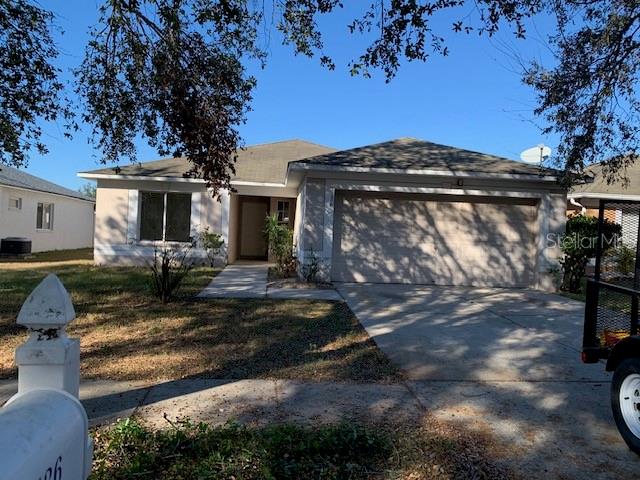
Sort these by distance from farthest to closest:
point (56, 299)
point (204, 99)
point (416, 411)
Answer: point (204, 99)
point (416, 411)
point (56, 299)

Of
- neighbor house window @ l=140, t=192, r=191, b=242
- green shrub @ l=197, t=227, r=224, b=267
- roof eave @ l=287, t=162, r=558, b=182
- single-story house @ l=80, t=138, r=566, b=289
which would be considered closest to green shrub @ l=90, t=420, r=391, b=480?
roof eave @ l=287, t=162, r=558, b=182

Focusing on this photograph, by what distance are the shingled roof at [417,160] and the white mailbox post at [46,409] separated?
10.0 meters

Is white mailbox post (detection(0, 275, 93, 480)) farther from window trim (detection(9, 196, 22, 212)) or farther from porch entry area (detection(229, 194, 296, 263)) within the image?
window trim (detection(9, 196, 22, 212))

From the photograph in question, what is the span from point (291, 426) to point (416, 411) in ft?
3.87

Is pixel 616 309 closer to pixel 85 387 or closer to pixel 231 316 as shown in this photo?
pixel 85 387

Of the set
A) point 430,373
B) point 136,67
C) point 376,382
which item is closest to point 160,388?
point 376,382

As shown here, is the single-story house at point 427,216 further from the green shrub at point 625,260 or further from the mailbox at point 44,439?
the mailbox at point 44,439

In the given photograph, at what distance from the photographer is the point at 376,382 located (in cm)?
519

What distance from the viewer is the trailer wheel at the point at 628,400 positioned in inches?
150

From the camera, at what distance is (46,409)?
1660mm

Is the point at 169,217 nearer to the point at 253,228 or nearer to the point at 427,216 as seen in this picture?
the point at 253,228

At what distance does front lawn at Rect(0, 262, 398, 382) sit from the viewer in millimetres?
5477

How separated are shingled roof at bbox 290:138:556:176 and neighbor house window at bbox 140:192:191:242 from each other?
5.85 meters

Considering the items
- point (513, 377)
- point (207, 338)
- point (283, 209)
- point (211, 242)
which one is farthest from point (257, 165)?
point (513, 377)
